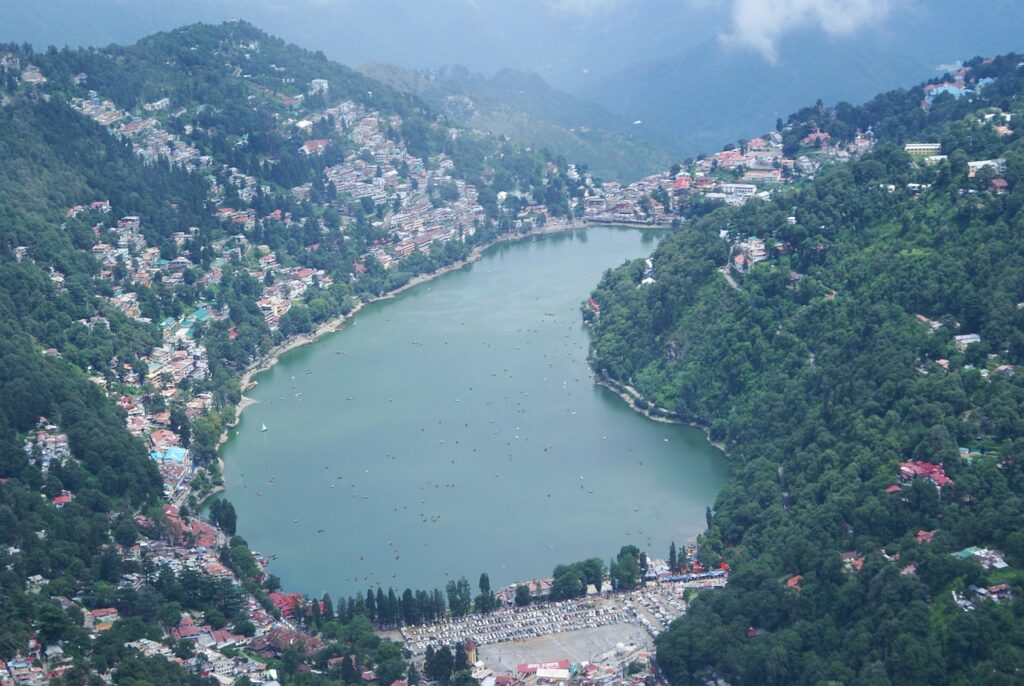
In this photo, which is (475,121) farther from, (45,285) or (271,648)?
(271,648)

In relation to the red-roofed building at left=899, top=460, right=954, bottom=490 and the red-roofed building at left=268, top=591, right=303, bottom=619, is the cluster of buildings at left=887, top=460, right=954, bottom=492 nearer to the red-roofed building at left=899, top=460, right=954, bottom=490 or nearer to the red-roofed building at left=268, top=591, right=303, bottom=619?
the red-roofed building at left=899, top=460, right=954, bottom=490

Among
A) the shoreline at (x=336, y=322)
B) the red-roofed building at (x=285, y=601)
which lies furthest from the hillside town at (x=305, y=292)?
the shoreline at (x=336, y=322)

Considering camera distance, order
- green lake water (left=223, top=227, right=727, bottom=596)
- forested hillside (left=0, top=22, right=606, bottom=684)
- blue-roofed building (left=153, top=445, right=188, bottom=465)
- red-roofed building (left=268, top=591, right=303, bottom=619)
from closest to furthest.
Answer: forested hillside (left=0, top=22, right=606, bottom=684)
red-roofed building (left=268, top=591, right=303, bottom=619)
green lake water (left=223, top=227, right=727, bottom=596)
blue-roofed building (left=153, top=445, right=188, bottom=465)

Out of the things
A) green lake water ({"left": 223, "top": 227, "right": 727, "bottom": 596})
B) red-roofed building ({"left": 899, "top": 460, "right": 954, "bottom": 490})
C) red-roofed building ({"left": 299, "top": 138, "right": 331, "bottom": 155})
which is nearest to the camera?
red-roofed building ({"left": 899, "top": 460, "right": 954, "bottom": 490})

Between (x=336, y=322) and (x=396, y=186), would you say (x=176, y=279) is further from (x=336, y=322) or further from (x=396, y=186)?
(x=396, y=186)

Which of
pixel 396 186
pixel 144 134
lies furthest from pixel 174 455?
pixel 396 186

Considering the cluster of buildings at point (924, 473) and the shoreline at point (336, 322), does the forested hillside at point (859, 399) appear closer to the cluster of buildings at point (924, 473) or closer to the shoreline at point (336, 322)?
the cluster of buildings at point (924, 473)

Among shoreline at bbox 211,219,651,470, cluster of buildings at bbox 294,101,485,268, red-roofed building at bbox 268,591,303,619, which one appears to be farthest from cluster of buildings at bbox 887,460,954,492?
cluster of buildings at bbox 294,101,485,268
